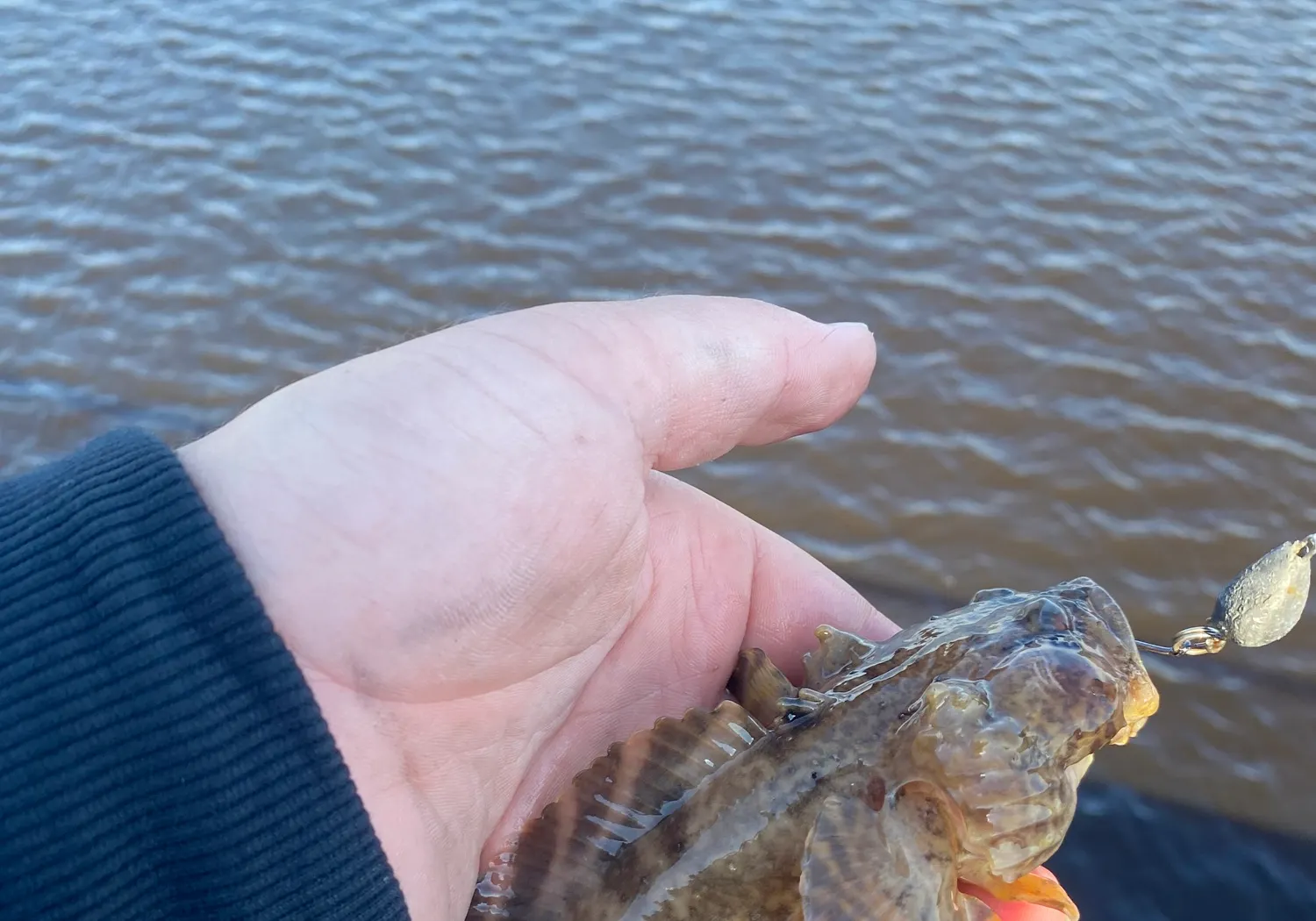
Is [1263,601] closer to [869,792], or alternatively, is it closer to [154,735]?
[869,792]

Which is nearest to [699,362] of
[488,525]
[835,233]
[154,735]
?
[488,525]

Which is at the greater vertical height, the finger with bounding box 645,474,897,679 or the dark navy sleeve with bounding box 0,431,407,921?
the dark navy sleeve with bounding box 0,431,407,921

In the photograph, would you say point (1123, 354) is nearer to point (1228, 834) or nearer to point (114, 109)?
point (1228, 834)

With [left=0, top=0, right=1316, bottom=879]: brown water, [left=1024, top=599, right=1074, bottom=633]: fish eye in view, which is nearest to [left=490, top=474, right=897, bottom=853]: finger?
[left=1024, top=599, right=1074, bottom=633]: fish eye

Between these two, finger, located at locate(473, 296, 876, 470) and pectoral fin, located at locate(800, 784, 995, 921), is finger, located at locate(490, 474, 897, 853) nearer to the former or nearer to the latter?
finger, located at locate(473, 296, 876, 470)

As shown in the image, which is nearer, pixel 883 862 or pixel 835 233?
pixel 883 862


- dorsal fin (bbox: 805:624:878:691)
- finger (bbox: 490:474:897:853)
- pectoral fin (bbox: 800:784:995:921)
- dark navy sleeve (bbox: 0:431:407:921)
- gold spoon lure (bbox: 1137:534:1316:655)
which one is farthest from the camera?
finger (bbox: 490:474:897:853)

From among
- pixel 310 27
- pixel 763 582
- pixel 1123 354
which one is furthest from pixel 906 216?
pixel 310 27
